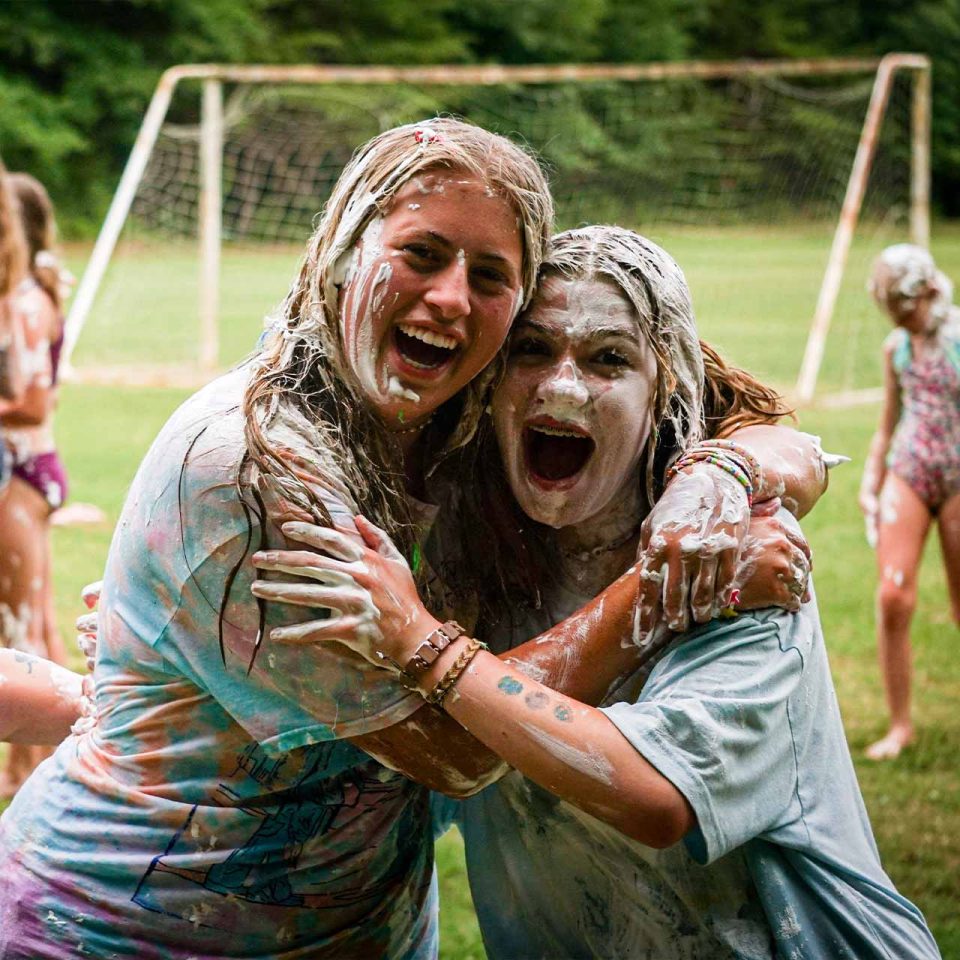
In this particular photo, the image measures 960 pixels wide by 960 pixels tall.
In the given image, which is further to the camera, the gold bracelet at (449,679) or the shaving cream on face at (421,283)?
the shaving cream on face at (421,283)

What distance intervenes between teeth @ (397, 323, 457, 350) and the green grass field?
86.5 inches

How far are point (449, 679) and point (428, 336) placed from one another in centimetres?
62

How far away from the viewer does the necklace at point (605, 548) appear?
2.74m

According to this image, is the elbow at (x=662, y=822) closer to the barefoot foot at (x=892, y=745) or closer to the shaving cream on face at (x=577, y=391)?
the shaving cream on face at (x=577, y=391)

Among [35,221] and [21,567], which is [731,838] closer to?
[21,567]

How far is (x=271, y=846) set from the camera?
2314 mm

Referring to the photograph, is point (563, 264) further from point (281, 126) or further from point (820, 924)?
point (281, 126)

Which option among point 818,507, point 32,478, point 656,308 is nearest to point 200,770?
point 656,308

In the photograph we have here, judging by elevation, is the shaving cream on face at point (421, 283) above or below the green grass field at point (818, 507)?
above

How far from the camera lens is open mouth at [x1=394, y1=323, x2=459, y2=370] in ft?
8.08

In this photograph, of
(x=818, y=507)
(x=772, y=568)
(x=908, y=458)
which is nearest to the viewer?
(x=772, y=568)

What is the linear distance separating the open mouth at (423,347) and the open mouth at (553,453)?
0.85 ft

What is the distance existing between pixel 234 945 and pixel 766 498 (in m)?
1.20

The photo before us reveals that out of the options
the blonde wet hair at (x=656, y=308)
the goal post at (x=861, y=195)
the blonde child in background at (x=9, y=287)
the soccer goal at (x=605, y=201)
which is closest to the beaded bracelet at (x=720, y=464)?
the blonde wet hair at (x=656, y=308)
